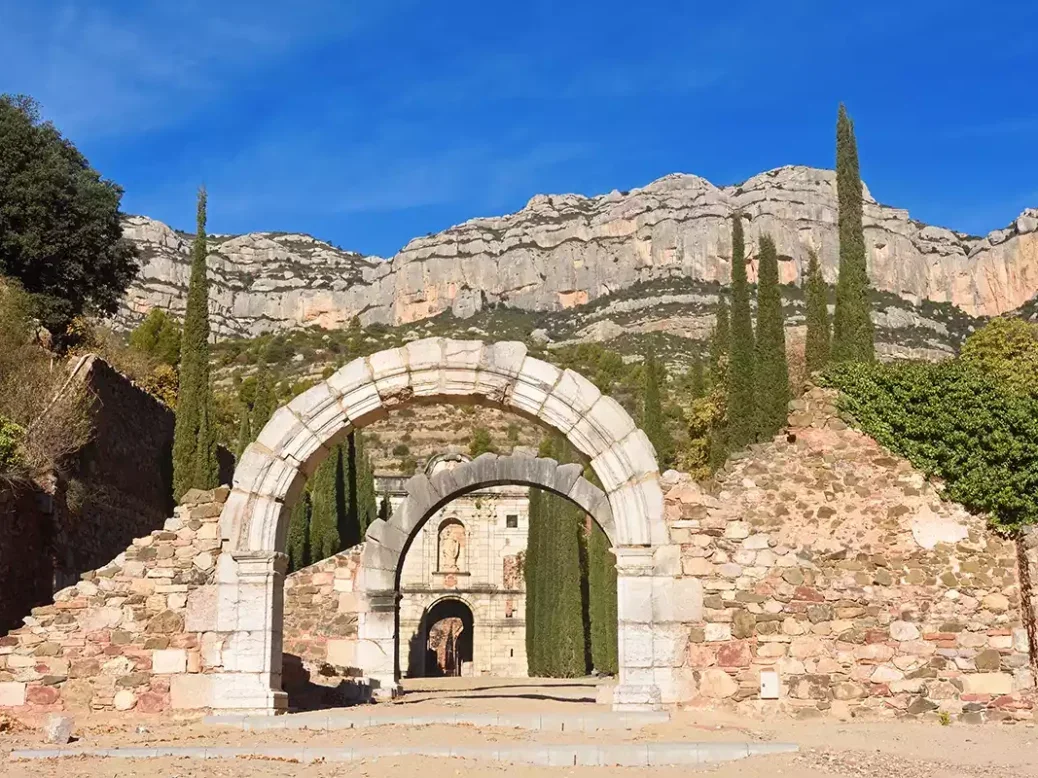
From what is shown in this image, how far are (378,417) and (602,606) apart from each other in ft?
67.1

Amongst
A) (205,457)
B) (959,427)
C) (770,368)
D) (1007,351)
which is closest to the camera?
(959,427)

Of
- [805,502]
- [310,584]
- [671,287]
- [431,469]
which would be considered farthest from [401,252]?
[805,502]

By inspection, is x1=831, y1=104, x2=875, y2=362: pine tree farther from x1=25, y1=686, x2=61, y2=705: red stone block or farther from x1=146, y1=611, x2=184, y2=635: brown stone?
x1=25, y1=686, x2=61, y2=705: red stone block

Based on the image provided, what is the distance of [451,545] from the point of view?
3862 centimetres

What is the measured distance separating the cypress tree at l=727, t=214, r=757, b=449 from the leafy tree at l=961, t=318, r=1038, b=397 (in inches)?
206

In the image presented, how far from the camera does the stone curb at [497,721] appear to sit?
9719 millimetres

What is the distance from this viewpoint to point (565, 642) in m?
31.8

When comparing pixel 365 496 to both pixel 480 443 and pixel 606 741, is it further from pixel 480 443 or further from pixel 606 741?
pixel 606 741

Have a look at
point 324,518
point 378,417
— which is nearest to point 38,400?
point 378,417

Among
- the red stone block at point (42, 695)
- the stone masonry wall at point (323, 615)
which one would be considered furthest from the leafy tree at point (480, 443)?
the red stone block at point (42, 695)

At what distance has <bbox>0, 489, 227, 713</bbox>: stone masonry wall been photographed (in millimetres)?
10383

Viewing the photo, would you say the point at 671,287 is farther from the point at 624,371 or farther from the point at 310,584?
the point at 310,584

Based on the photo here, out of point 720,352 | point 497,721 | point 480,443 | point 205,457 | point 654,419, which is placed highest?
point 720,352

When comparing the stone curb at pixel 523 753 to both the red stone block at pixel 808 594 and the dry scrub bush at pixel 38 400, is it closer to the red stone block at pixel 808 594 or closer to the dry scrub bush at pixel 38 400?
the red stone block at pixel 808 594
